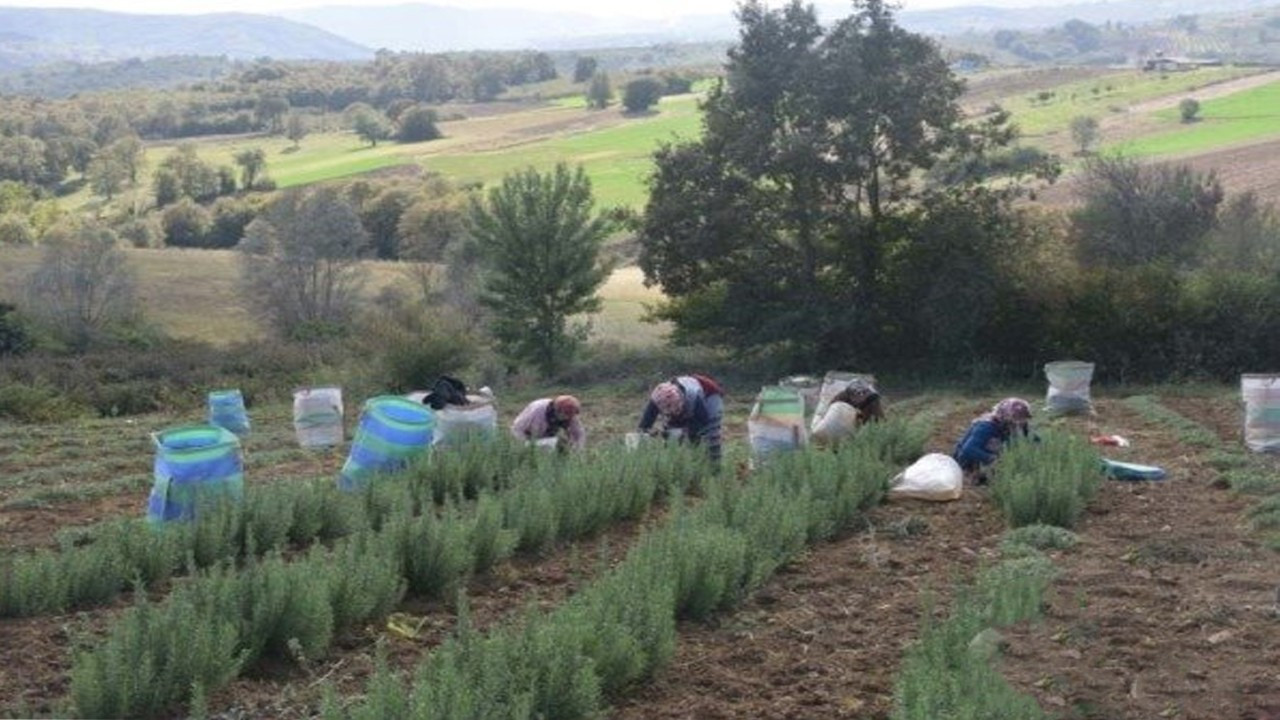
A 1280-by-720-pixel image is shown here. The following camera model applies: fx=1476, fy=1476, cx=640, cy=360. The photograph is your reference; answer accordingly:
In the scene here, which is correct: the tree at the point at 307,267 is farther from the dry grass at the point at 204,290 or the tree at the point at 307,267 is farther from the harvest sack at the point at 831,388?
the harvest sack at the point at 831,388

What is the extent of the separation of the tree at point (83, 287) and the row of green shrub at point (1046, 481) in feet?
101

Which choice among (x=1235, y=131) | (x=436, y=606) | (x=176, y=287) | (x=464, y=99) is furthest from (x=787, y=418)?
(x=464, y=99)

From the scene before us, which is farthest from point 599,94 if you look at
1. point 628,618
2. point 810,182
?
point 628,618

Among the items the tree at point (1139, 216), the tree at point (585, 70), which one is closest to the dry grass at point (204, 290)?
the tree at point (1139, 216)

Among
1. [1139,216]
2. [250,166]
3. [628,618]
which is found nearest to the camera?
[628,618]

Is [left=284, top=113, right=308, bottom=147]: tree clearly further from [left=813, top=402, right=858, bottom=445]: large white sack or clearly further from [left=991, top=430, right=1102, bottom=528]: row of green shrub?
[left=991, top=430, right=1102, bottom=528]: row of green shrub

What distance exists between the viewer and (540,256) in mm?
24484

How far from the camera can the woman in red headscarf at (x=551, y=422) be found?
36.4 ft

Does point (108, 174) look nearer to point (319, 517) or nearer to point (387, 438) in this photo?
point (387, 438)

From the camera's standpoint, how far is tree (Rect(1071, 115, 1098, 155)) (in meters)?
50.8

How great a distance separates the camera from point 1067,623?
6.55 meters

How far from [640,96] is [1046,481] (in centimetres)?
7751

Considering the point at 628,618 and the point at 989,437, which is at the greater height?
the point at 628,618

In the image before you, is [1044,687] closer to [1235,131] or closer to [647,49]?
[1235,131]
